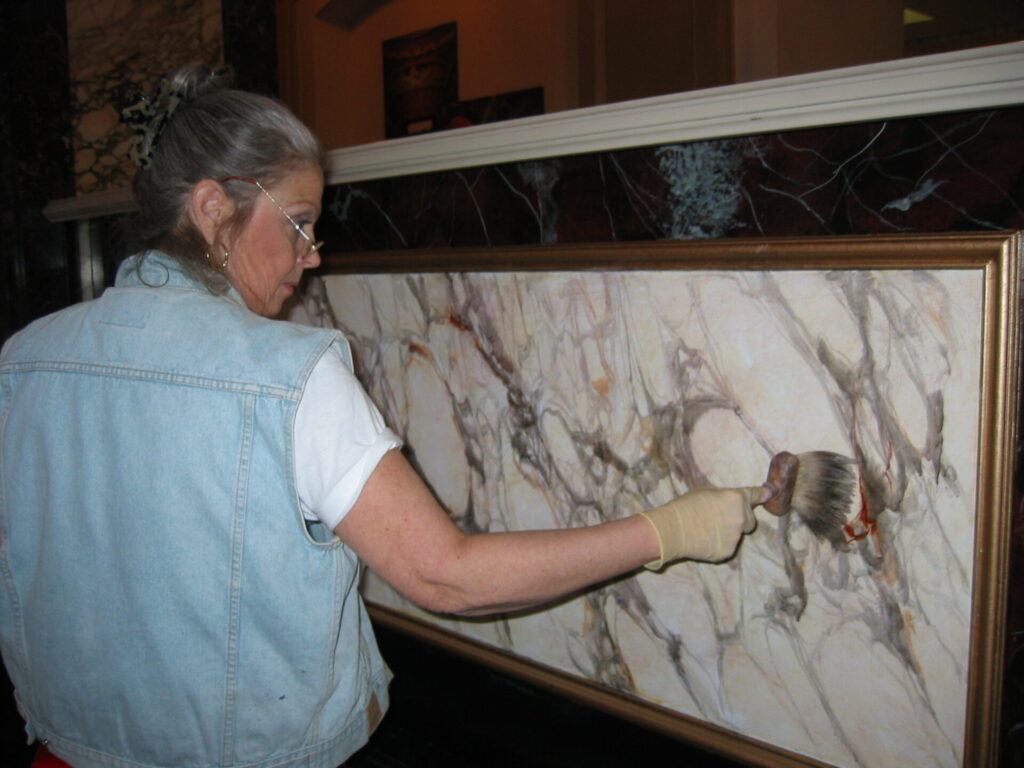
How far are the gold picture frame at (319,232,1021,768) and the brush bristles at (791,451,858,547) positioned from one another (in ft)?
0.08

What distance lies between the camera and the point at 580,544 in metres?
0.85

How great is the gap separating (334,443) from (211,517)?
0.17 metres

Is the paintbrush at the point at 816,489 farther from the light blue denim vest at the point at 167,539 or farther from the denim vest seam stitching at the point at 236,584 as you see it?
the denim vest seam stitching at the point at 236,584

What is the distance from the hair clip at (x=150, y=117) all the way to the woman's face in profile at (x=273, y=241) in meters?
0.17

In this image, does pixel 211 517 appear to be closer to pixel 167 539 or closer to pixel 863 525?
pixel 167 539

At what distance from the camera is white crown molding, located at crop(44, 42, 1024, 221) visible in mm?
871

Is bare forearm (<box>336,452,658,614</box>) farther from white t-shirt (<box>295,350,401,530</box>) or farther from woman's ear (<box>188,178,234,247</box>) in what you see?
woman's ear (<box>188,178,234,247</box>)

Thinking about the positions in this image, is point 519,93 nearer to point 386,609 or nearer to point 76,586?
point 386,609

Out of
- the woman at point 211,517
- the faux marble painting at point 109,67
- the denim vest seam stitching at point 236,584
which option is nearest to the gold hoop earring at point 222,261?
the woman at point 211,517

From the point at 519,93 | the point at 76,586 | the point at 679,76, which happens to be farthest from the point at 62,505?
the point at 519,93

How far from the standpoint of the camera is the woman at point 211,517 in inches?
30.2

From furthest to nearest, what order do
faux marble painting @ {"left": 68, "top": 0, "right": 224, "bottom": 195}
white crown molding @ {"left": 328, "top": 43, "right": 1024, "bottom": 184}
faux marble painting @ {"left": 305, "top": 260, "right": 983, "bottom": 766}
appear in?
faux marble painting @ {"left": 68, "top": 0, "right": 224, "bottom": 195}
faux marble painting @ {"left": 305, "top": 260, "right": 983, "bottom": 766}
white crown molding @ {"left": 328, "top": 43, "right": 1024, "bottom": 184}

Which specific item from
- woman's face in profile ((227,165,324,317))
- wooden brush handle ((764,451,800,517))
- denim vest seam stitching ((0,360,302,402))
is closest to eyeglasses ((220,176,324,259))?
woman's face in profile ((227,165,324,317))

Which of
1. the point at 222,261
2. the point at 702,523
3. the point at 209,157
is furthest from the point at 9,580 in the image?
the point at 702,523
